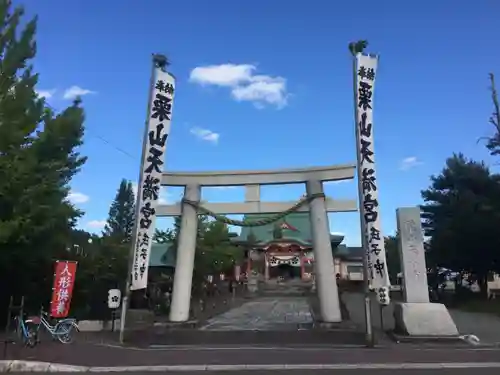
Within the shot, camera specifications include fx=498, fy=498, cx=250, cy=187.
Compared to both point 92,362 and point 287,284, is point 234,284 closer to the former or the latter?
point 287,284

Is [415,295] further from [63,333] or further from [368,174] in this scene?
[63,333]

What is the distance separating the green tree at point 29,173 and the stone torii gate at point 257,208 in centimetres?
389

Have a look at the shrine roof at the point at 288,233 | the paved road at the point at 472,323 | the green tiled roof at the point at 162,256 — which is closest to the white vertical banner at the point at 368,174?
the paved road at the point at 472,323

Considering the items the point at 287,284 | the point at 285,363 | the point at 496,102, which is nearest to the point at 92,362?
the point at 285,363

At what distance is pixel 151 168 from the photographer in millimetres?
16766

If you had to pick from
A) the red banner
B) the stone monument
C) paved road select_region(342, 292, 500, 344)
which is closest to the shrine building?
paved road select_region(342, 292, 500, 344)

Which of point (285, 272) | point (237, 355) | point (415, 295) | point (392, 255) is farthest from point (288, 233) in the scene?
point (237, 355)

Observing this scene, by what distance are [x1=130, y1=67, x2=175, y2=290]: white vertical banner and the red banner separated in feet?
6.80

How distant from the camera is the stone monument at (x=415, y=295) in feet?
48.4

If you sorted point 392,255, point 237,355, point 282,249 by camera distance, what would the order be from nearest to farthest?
point 237,355 → point 392,255 → point 282,249

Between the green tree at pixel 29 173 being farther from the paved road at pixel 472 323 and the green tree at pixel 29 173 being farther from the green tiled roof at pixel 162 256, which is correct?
the green tiled roof at pixel 162 256

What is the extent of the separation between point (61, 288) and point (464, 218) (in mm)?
20920

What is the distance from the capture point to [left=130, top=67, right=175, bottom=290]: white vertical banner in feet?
53.9

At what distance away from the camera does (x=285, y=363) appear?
10.5m
